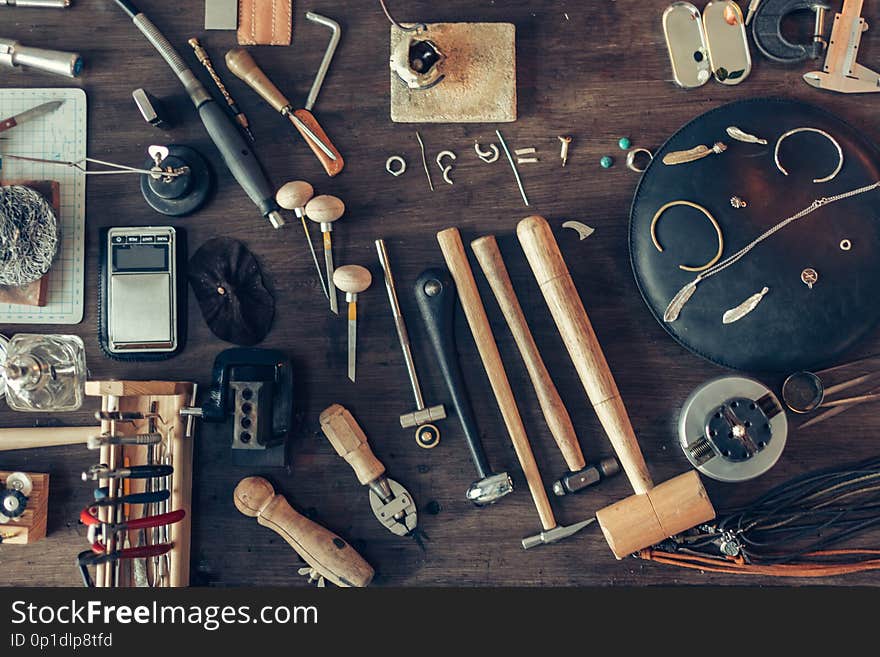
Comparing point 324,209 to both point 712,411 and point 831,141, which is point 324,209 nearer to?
point 712,411

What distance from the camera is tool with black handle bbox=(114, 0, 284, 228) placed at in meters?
1.37

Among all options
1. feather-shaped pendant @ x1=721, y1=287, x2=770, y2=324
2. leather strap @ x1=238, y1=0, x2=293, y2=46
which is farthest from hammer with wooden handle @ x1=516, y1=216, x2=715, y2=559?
leather strap @ x1=238, y1=0, x2=293, y2=46

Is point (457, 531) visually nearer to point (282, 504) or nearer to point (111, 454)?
point (282, 504)

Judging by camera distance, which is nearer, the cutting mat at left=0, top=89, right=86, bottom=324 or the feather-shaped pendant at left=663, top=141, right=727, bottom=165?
the feather-shaped pendant at left=663, top=141, right=727, bottom=165

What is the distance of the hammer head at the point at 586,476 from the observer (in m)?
1.34

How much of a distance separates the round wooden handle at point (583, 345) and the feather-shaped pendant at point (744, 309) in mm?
216

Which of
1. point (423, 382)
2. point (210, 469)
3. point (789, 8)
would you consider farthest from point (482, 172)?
point (210, 469)

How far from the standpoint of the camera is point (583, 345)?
1.33 meters

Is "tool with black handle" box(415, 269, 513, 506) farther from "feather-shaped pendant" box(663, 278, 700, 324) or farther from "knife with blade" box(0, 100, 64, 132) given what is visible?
"knife with blade" box(0, 100, 64, 132)

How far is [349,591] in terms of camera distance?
1401mm

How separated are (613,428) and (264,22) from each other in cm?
95

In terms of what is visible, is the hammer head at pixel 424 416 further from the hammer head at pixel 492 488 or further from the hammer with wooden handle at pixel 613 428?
the hammer with wooden handle at pixel 613 428

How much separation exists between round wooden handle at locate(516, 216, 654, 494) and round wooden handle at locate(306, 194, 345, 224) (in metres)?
0.32

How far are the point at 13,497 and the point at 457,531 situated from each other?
A: 78 centimetres
